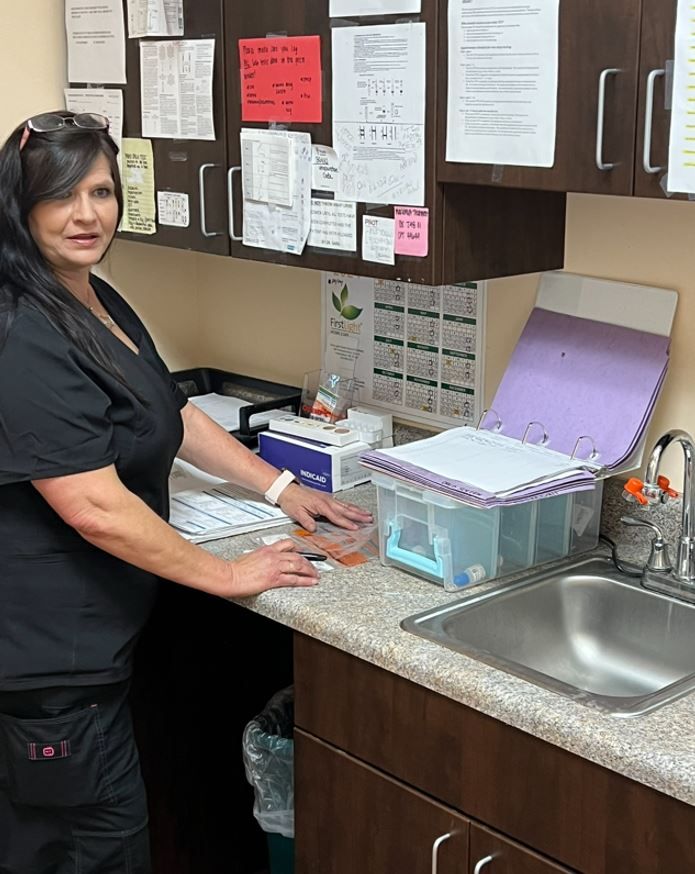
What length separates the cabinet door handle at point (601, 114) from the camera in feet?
5.27

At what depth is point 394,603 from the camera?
1.86m

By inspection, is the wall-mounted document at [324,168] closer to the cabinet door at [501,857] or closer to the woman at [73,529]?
the woman at [73,529]

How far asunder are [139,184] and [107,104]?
183 mm

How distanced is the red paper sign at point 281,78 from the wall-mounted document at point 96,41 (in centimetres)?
40

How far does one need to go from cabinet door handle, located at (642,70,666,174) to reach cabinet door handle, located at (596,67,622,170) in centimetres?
5

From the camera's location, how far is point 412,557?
196 centimetres

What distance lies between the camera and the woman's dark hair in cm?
180

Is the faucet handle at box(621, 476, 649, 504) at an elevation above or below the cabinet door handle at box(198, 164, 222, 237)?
below

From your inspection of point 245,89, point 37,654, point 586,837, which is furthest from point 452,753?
point 245,89

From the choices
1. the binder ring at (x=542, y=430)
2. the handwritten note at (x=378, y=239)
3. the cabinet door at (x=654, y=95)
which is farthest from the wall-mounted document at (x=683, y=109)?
the binder ring at (x=542, y=430)

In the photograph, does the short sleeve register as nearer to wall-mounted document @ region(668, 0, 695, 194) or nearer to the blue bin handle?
the blue bin handle

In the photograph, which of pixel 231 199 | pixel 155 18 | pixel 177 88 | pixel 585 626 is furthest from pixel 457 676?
pixel 155 18

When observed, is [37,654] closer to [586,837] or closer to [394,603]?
[394,603]

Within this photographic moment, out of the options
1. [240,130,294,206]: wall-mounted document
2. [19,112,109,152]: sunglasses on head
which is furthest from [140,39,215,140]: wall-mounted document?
[19,112,109,152]: sunglasses on head
